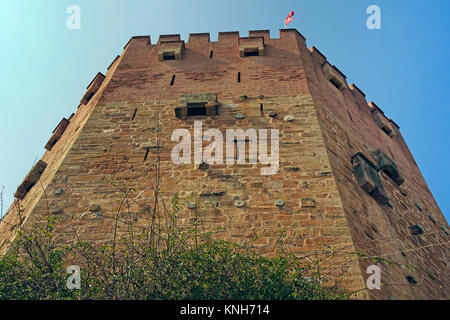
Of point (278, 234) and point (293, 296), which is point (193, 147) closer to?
point (278, 234)

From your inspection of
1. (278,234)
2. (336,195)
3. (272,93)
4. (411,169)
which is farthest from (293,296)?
(411,169)

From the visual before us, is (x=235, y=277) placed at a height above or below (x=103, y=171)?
below

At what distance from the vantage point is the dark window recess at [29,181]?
10305 millimetres

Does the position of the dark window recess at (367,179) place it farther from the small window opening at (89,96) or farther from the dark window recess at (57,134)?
the dark window recess at (57,134)

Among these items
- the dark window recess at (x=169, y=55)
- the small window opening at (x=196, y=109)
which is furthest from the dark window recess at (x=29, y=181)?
the dark window recess at (x=169, y=55)

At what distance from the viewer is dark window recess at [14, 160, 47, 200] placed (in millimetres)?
10305

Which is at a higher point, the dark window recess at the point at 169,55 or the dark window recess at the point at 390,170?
the dark window recess at the point at 169,55

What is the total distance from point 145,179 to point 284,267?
3.13m

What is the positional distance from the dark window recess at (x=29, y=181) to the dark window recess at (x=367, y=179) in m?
6.51

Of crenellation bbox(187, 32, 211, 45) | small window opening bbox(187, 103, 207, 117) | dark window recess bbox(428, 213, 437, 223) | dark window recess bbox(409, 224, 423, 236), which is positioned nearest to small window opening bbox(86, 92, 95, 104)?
crenellation bbox(187, 32, 211, 45)

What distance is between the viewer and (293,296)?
5242mm

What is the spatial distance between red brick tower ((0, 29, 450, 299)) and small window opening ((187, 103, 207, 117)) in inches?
0.8

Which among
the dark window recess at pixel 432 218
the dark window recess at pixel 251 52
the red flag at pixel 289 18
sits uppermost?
the red flag at pixel 289 18

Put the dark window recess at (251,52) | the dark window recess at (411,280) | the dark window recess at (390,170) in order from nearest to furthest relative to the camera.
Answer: the dark window recess at (411,280), the dark window recess at (390,170), the dark window recess at (251,52)
